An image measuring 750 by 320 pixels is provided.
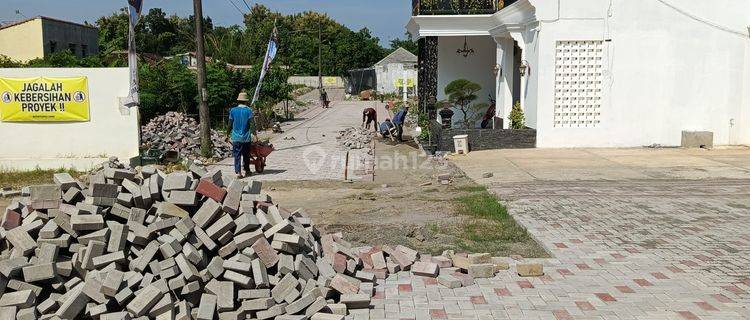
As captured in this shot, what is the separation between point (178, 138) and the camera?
1633 cm

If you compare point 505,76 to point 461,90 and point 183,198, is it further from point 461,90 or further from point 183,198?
point 183,198

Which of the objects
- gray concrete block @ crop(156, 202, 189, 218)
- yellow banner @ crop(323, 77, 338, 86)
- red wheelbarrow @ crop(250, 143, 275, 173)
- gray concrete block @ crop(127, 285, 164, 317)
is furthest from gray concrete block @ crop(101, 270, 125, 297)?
yellow banner @ crop(323, 77, 338, 86)

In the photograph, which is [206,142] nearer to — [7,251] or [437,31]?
[437,31]

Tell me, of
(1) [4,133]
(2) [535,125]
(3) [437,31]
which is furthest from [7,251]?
(3) [437,31]

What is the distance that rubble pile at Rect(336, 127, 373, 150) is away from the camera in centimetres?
1800

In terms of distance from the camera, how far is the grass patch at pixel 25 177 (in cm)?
1224

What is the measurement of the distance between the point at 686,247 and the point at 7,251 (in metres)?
6.31

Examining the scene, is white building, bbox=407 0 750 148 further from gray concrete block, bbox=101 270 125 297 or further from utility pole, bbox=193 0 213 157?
gray concrete block, bbox=101 270 125 297

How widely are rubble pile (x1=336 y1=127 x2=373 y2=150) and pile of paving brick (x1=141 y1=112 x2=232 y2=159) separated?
3156 millimetres

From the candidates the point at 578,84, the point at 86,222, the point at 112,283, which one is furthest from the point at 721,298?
the point at 578,84

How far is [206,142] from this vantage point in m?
15.5

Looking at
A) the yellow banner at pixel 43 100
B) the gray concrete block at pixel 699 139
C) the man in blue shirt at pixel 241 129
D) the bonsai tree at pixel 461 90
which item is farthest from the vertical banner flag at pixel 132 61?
the gray concrete block at pixel 699 139

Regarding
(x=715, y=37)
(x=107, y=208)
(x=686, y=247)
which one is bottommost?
(x=686, y=247)

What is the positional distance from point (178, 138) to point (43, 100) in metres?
3.28
